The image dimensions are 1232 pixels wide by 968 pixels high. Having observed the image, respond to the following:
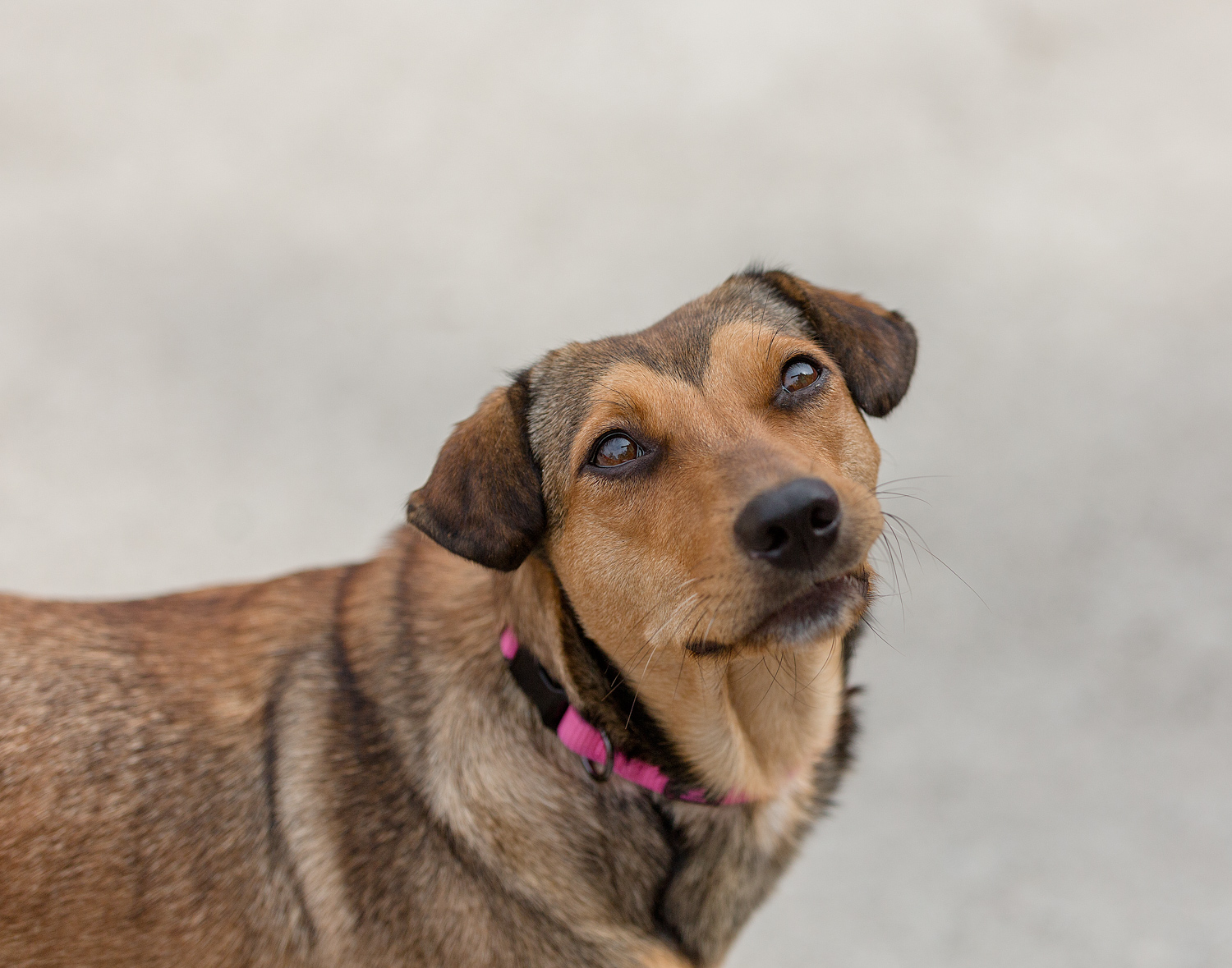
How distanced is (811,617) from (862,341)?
1012 mm

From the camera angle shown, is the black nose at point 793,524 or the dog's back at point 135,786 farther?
the dog's back at point 135,786

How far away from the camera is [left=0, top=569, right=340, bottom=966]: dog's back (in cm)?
274

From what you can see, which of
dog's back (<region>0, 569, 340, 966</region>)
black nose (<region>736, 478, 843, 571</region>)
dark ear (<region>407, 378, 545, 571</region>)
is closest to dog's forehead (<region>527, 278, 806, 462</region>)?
dark ear (<region>407, 378, 545, 571</region>)

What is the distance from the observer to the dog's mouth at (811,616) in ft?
7.86

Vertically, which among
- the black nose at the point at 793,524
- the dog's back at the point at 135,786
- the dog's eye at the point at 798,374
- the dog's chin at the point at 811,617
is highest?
the dog's eye at the point at 798,374

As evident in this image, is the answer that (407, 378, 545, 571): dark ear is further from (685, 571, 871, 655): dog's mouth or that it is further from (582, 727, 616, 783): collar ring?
(685, 571, 871, 655): dog's mouth

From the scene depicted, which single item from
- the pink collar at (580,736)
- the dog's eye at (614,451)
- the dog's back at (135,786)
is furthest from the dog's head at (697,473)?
the dog's back at (135,786)

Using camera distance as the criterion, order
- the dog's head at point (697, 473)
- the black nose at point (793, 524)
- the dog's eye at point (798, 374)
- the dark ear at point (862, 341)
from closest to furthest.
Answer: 1. the black nose at point (793, 524)
2. the dog's head at point (697, 473)
3. the dog's eye at point (798, 374)
4. the dark ear at point (862, 341)

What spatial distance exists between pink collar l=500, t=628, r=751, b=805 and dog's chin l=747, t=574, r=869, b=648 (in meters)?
0.61

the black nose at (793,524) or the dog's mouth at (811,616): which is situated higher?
the black nose at (793,524)

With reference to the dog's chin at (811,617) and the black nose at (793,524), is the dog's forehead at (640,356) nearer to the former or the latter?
the black nose at (793,524)

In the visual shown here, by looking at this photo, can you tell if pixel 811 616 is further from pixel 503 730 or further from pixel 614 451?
pixel 503 730

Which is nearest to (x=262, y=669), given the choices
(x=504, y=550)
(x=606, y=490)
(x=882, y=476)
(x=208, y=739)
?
(x=208, y=739)

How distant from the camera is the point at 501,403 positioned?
297 centimetres
